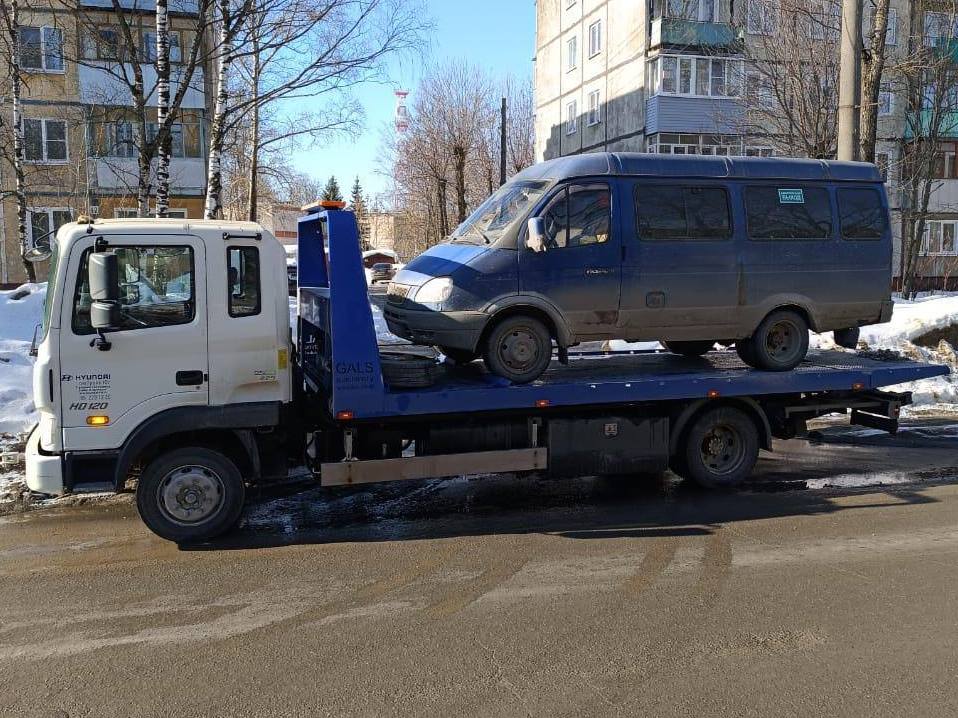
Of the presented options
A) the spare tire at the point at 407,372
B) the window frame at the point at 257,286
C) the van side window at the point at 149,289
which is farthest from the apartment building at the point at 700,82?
the van side window at the point at 149,289

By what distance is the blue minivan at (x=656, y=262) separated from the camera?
7.68m

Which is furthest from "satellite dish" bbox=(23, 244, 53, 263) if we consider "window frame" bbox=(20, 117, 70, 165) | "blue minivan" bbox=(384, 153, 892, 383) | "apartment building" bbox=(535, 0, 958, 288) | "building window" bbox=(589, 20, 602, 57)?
"building window" bbox=(589, 20, 602, 57)

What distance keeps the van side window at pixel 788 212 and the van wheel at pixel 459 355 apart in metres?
2.95

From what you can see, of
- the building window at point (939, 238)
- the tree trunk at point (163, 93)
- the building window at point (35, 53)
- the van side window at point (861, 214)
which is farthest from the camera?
the building window at point (939, 238)

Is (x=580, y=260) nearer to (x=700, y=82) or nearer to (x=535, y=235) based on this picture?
(x=535, y=235)

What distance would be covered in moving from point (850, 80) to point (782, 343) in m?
6.72

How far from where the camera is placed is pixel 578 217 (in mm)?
7879

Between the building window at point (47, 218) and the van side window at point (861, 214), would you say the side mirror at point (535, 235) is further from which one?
the building window at point (47, 218)

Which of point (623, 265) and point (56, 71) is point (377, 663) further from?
point (56, 71)

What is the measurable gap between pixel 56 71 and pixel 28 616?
32167 millimetres

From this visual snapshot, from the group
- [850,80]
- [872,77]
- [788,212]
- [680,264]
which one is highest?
[872,77]

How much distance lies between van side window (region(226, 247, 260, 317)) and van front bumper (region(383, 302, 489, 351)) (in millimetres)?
1581

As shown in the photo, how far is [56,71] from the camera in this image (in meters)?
32.0

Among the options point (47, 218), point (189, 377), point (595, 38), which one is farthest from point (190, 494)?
point (595, 38)
